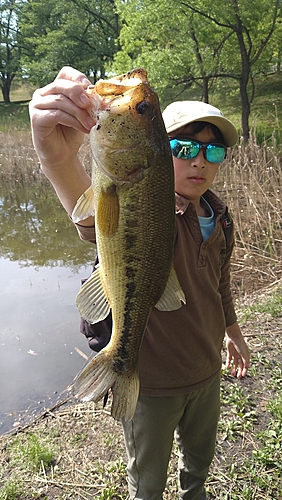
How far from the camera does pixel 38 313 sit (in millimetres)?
5496

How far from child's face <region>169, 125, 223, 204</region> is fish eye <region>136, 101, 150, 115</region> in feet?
2.30

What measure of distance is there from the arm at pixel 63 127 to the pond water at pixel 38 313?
2887 millimetres

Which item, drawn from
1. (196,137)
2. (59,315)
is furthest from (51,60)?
(196,137)

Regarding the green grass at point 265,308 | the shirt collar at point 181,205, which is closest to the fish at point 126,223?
the shirt collar at point 181,205

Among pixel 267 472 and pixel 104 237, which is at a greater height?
pixel 104 237

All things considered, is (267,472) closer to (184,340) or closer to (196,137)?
(184,340)

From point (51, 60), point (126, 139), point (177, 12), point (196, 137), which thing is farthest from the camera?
point (51, 60)

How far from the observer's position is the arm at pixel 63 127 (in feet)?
4.16

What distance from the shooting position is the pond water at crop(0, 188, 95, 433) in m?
4.09

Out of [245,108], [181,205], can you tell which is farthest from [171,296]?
[245,108]

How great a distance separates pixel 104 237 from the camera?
1283 mm

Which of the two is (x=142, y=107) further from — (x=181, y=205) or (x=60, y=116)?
(x=181, y=205)

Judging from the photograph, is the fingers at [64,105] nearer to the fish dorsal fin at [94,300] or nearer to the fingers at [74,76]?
the fingers at [74,76]

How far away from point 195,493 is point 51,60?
3055 centimetres
